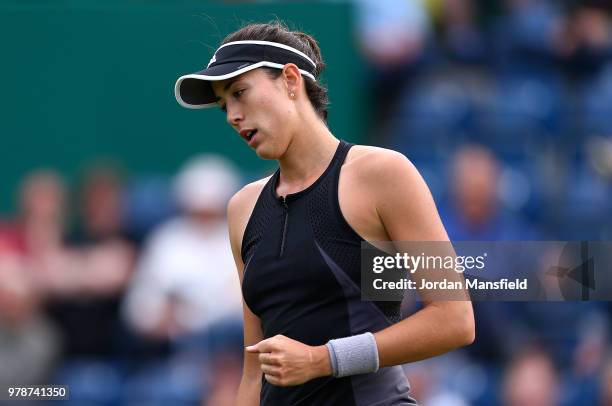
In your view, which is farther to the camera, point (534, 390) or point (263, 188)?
point (534, 390)

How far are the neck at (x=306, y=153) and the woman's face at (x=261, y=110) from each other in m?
0.05

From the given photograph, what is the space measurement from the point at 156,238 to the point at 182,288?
0.44 metres

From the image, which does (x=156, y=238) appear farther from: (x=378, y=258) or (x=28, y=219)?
(x=378, y=258)

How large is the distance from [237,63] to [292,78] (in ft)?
0.62

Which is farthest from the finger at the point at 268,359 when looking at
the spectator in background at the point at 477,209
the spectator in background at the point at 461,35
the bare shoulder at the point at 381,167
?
the spectator in background at the point at 461,35

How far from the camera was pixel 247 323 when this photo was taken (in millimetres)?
3875

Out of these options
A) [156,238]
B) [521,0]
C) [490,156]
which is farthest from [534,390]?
[521,0]

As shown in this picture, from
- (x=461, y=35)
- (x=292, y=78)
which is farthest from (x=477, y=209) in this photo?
(x=292, y=78)

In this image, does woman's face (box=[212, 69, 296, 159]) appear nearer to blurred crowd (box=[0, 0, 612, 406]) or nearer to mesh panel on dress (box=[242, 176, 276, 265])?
mesh panel on dress (box=[242, 176, 276, 265])

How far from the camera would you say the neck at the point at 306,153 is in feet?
12.2

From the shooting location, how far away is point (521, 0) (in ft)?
28.5

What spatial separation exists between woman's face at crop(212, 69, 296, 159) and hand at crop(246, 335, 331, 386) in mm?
642

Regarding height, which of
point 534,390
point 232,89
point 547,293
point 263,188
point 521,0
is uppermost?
point 521,0

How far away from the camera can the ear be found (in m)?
3.69
